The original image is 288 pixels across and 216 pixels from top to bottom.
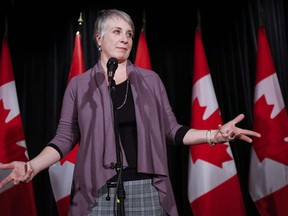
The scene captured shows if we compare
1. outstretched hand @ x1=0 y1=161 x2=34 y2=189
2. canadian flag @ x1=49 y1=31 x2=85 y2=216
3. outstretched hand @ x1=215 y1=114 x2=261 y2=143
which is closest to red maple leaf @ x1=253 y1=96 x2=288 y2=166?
canadian flag @ x1=49 y1=31 x2=85 y2=216

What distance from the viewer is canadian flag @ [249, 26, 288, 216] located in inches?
106

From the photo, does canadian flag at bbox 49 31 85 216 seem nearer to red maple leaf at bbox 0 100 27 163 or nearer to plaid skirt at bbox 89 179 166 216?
red maple leaf at bbox 0 100 27 163

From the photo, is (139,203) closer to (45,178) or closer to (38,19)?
(45,178)

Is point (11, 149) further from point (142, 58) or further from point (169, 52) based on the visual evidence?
point (169, 52)

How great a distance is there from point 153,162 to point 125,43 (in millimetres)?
488

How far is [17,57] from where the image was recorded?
3.14 m

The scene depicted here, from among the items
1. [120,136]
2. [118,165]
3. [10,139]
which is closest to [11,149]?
[10,139]

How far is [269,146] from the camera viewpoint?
107 inches

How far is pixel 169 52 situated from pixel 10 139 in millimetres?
1565

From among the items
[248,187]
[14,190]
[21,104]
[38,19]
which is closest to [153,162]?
[14,190]

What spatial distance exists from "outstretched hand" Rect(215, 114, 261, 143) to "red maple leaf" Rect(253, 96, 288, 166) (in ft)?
5.04

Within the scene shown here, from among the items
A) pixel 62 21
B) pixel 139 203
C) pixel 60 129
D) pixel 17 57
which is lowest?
pixel 139 203

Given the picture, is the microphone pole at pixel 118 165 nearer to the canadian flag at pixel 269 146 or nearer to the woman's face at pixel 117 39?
the woman's face at pixel 117 39

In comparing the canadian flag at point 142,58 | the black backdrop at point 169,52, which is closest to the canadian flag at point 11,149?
the black backdrop at point 169,52
